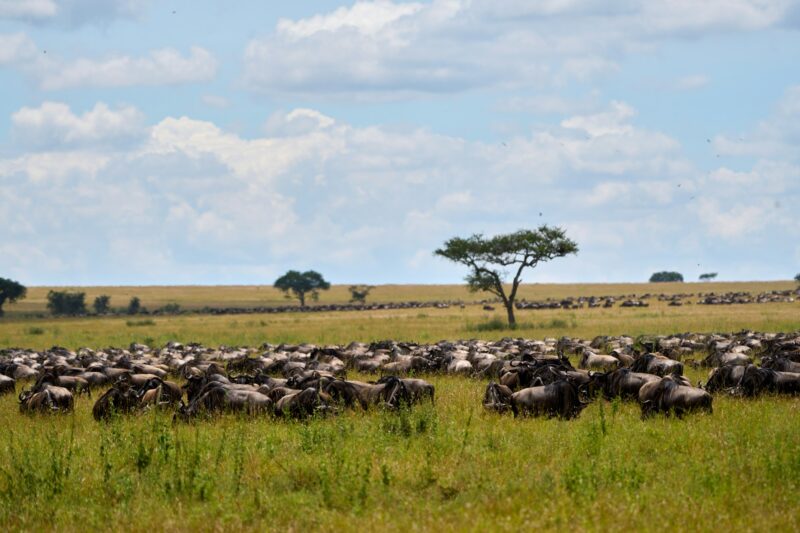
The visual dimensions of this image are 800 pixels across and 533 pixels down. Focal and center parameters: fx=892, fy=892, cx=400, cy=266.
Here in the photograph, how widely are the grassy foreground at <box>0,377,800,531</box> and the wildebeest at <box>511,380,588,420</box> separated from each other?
94 cm

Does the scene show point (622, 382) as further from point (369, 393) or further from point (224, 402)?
point (224, 402)

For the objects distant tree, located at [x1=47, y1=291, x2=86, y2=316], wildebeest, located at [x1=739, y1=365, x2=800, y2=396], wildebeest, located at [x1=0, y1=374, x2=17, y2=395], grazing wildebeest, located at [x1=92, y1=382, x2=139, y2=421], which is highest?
distant tree, located at [x1=47, y1=291, x2=86, y2=316]

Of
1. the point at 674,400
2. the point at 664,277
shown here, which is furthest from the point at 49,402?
the point at 664,277

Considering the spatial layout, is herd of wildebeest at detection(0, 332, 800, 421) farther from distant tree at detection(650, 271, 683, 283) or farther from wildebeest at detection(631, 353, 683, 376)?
distant tree at detection(650, 271, 683, 283)

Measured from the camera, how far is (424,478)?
34.8 feet

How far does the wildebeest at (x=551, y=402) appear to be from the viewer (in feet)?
49.3

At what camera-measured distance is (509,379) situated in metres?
18.6

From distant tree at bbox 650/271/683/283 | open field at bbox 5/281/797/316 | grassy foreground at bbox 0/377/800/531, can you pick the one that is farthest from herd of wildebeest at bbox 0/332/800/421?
distant tree at bbox 650/271/683/283

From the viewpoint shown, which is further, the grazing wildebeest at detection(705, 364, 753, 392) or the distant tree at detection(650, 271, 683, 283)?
the distant tree at detection(650, 271, 683, 283)

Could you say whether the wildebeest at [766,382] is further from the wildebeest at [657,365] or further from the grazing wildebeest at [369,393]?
the grazing wildebeest at [369,393]

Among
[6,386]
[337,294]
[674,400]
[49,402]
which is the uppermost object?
[337,294]

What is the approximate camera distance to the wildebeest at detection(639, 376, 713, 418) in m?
14.7

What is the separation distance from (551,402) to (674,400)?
6.60 feet

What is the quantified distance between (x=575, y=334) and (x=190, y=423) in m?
31.4
